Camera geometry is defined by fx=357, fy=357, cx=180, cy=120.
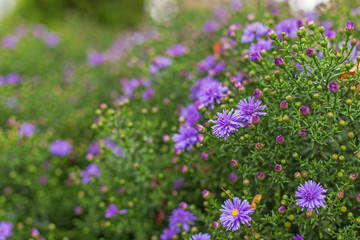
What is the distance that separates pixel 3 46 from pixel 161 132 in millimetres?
2487

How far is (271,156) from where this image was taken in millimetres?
1407

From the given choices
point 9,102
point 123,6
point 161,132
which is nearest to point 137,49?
point 9,102

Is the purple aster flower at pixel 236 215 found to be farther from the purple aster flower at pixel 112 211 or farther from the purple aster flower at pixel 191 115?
the purple aster flower at pixel 112 211

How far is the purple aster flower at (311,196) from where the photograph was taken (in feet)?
3.97

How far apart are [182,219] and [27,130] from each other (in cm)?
140

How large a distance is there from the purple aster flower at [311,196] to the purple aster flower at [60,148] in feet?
5.74

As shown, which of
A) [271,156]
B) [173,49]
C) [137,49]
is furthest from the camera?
[137,49]

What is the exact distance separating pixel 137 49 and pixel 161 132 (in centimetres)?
136

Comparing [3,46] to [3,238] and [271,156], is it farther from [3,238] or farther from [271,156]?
[271,156]

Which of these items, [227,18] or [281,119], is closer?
[281,119]

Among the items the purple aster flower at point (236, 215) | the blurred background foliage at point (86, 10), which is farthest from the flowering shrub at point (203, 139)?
the blurred background foliage at point (86, 10)

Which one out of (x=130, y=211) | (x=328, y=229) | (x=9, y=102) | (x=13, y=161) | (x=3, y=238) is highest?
(x=9, y=102)

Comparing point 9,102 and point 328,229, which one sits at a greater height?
point 9,102

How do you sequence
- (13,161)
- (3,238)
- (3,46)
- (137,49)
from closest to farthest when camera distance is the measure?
1. (3,238)
2. (13,161)
3. (137,49)
4. (3,46)
